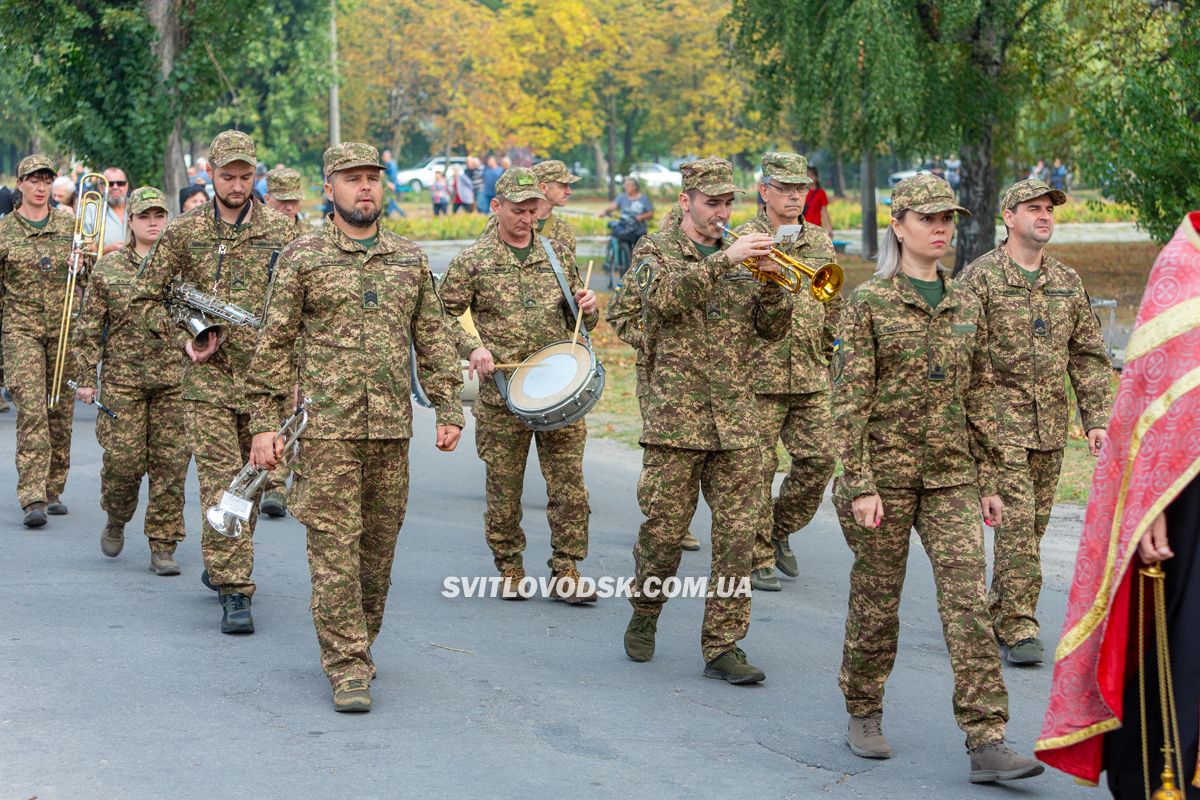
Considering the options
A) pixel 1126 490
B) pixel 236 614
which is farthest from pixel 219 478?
pixel 1126 490

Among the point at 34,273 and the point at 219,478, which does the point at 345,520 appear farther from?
the point at 34,273

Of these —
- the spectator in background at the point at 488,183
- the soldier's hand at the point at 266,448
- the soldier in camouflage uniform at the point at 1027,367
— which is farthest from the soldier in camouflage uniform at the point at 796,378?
the spectator in background at the point at 488,183

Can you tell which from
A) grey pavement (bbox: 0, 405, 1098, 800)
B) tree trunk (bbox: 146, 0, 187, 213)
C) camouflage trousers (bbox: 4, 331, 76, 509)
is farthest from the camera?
tree trunk (bbox: 146, 0, 187, 213)

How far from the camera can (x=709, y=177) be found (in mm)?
7742

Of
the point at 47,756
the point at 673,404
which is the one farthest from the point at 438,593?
the point at 47,756

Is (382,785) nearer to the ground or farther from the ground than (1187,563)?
nearer to the ground

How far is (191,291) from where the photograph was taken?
891 cm

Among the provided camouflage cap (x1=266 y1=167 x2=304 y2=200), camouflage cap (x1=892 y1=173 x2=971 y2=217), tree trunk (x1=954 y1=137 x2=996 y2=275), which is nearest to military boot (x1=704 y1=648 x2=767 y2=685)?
camouflage cap (x1=892 y1=173 x2=971 y2=217)

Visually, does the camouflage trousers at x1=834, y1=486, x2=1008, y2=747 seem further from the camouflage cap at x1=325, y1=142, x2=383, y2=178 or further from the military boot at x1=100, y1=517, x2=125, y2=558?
the military boot at x1=100, y1=517, x2=125, y2=558

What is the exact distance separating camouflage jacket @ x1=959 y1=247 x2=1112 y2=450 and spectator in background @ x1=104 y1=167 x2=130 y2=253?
8.99 metres

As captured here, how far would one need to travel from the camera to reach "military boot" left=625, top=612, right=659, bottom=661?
8.31m

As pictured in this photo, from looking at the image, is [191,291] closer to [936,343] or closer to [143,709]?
[143,709]

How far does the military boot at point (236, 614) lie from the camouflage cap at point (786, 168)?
370 cm

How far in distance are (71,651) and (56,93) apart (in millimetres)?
16541
